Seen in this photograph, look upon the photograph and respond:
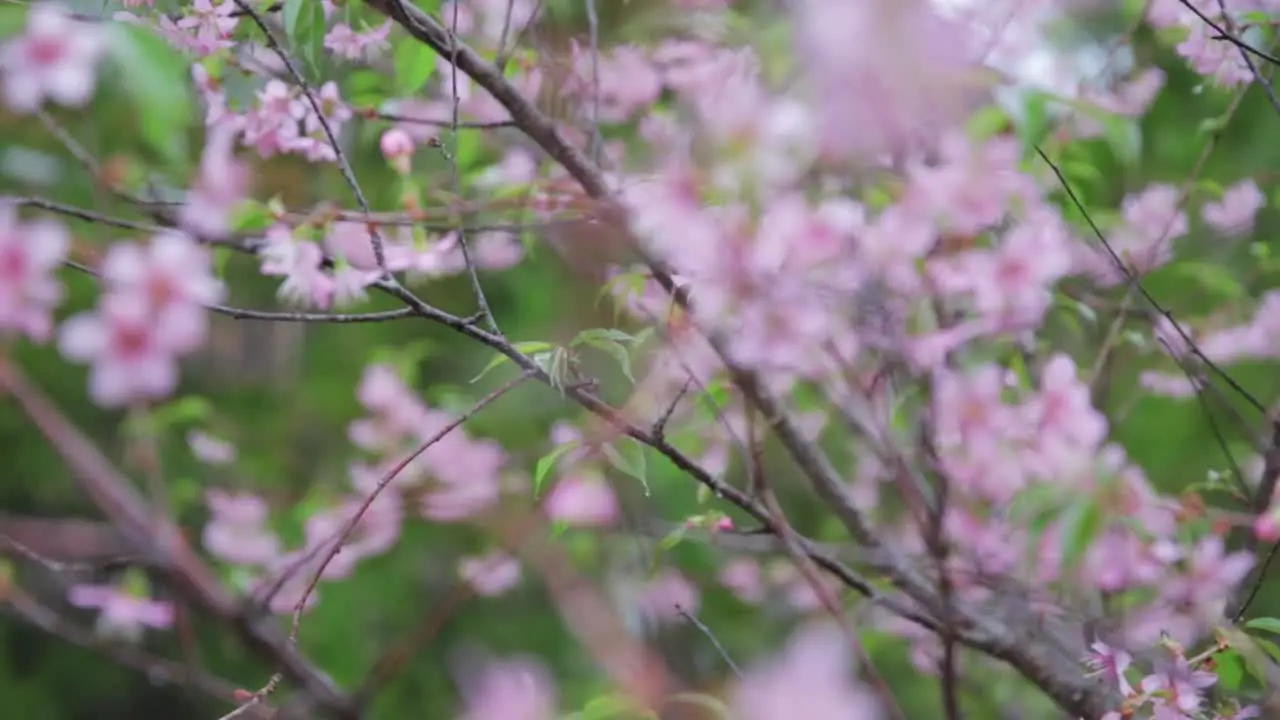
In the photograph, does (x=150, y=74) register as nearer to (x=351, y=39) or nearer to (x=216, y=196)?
(x=216, y=196)

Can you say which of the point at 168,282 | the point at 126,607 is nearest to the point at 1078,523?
the point at 168,282

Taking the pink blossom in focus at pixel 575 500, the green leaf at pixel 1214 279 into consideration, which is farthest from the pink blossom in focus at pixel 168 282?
the green leaf at pixel 1214 279

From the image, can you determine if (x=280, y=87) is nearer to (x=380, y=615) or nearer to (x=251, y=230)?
(x=251, y=230)

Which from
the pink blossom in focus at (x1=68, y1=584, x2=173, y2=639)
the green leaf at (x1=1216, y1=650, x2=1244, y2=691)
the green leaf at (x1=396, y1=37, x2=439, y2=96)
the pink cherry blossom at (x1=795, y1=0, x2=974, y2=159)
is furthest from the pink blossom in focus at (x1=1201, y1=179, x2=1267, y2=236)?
the pink blossom in focus at (x1=68, y1=584, x2=173, y2=639)

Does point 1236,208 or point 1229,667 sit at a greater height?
point 1236,208

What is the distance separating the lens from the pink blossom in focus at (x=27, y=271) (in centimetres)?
53

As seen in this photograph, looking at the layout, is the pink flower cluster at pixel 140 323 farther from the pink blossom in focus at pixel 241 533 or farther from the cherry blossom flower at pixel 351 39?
the pink blossom in focus at pixel 241 533

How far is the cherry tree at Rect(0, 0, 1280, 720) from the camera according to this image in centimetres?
62

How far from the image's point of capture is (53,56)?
1.93ft

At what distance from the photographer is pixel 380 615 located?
2531 mm

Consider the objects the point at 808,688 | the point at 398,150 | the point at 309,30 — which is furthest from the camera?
the point at 398,150

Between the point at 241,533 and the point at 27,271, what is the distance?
160cm

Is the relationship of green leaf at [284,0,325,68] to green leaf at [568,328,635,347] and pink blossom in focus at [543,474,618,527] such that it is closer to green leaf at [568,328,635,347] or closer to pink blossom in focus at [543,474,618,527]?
green leaf at [568,328,635,347]

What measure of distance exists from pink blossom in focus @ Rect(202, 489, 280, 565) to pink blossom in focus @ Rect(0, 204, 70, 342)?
1508mm
